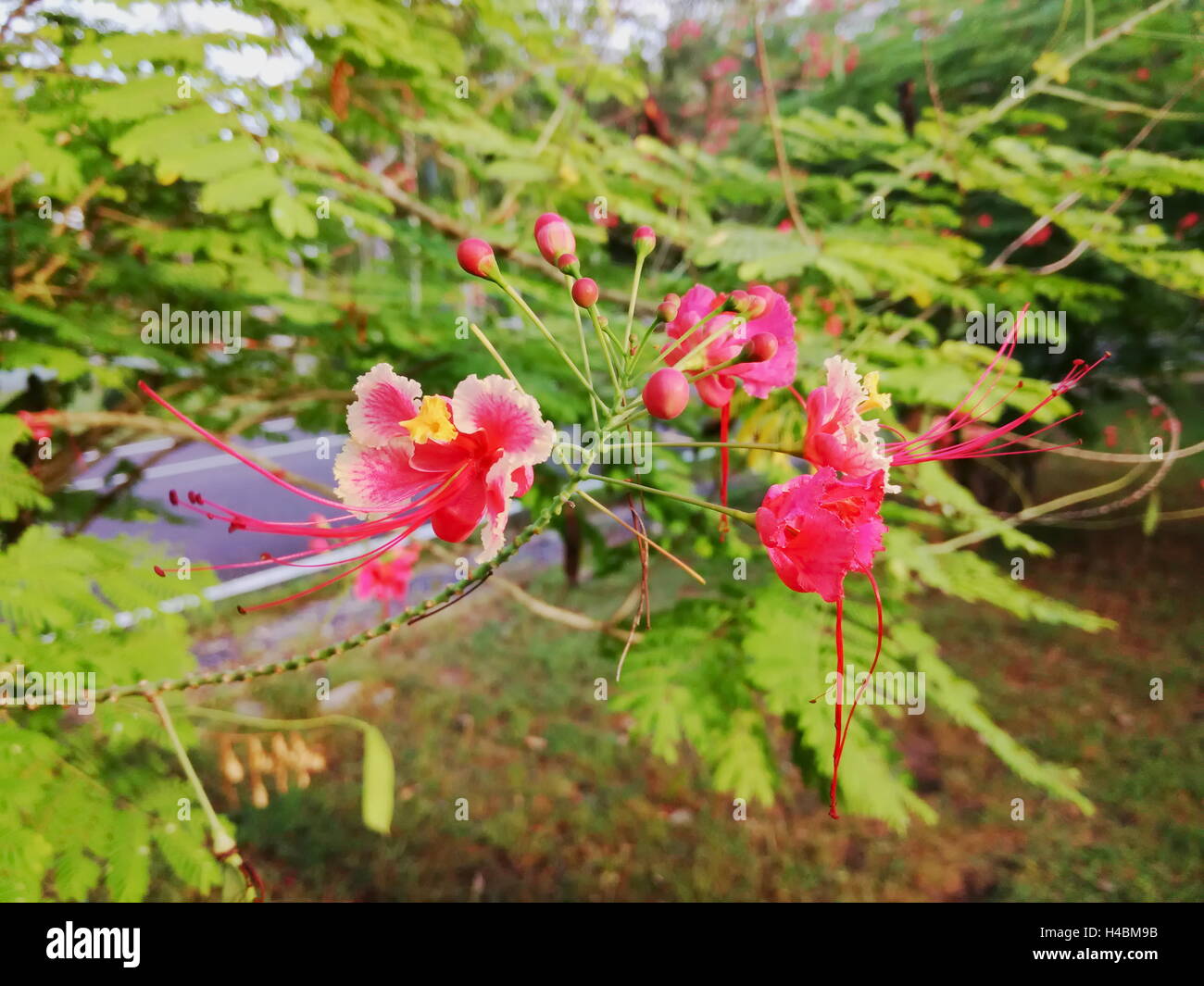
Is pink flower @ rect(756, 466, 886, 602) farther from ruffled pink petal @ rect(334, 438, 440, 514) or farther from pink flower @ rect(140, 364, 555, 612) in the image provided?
ruffled pink petal @ rect(334, 438, 440, 514)

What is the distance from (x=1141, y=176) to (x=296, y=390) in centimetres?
273

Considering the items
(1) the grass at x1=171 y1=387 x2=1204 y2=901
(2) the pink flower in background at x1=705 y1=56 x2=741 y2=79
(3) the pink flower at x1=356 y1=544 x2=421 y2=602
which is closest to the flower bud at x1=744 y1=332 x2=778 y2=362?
(1) the grass at x1=171 y1=387 x2=1204 y2=901

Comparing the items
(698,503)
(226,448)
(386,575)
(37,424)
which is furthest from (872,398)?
(386,575)

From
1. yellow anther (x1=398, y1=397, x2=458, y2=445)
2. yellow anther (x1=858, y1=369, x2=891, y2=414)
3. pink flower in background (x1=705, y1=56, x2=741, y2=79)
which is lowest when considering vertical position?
yellow anther (x1=398, y1=397, x2=458, y2=445)

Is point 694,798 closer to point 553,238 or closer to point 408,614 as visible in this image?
point 408,614

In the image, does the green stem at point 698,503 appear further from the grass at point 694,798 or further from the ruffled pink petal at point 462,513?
the grass at point 694,798

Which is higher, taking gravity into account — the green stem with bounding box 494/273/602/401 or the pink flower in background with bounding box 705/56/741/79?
the pink flower in background with bounding box 705/56/741/79

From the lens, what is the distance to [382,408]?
2.72 feet

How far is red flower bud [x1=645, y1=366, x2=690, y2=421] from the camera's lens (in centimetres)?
71

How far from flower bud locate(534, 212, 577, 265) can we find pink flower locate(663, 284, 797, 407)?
16 centimetres

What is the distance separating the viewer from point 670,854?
3.55m

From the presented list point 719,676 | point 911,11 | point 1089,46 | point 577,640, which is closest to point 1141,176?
point 1089,46

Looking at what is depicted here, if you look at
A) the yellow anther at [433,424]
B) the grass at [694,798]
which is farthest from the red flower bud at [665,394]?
the grass at [694,798]
